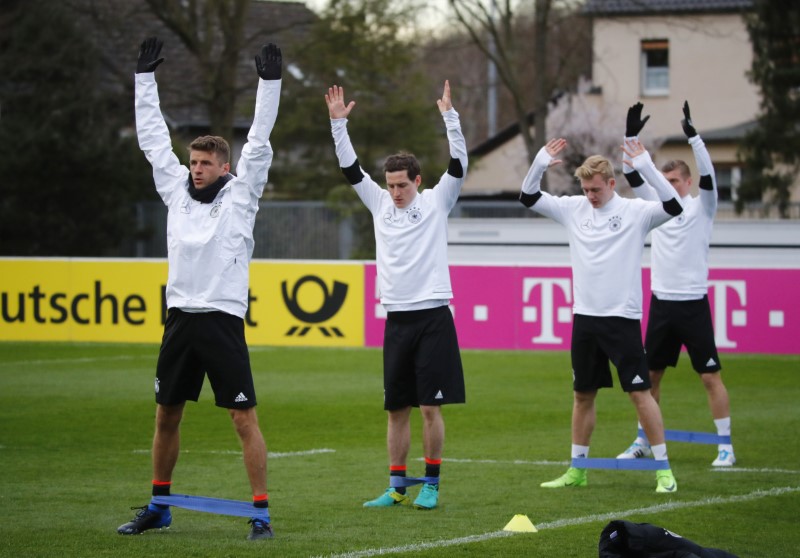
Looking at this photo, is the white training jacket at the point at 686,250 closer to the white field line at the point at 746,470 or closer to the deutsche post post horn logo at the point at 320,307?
the white field line at the point at 746,470

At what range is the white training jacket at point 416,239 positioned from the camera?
891 cm

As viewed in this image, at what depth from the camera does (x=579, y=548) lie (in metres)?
7.36

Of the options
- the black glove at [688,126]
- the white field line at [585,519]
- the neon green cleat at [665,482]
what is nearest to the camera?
the white field line at [585,519]

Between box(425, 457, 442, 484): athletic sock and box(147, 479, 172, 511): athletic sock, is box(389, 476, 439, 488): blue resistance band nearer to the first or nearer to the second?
box(425, 457, 442, 484): athletic sock

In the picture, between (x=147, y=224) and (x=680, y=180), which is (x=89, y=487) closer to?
(x=680, y=180)

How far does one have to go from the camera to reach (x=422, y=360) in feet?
29.2

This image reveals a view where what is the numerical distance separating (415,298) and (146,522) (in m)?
2.20

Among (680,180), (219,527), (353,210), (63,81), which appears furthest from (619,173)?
(219,527)

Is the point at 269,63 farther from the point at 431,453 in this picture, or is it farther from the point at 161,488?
the point at 431,453

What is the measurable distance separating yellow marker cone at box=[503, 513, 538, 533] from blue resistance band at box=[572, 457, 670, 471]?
1.76m

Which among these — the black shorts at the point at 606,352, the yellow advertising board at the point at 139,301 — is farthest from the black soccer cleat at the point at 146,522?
the yellow advertising board at the point at 139,301

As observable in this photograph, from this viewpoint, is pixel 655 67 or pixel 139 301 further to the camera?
pixel 655 67

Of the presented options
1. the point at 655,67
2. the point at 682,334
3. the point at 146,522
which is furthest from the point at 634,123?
the point at 655,67

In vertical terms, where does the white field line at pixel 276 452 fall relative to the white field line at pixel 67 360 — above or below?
above
